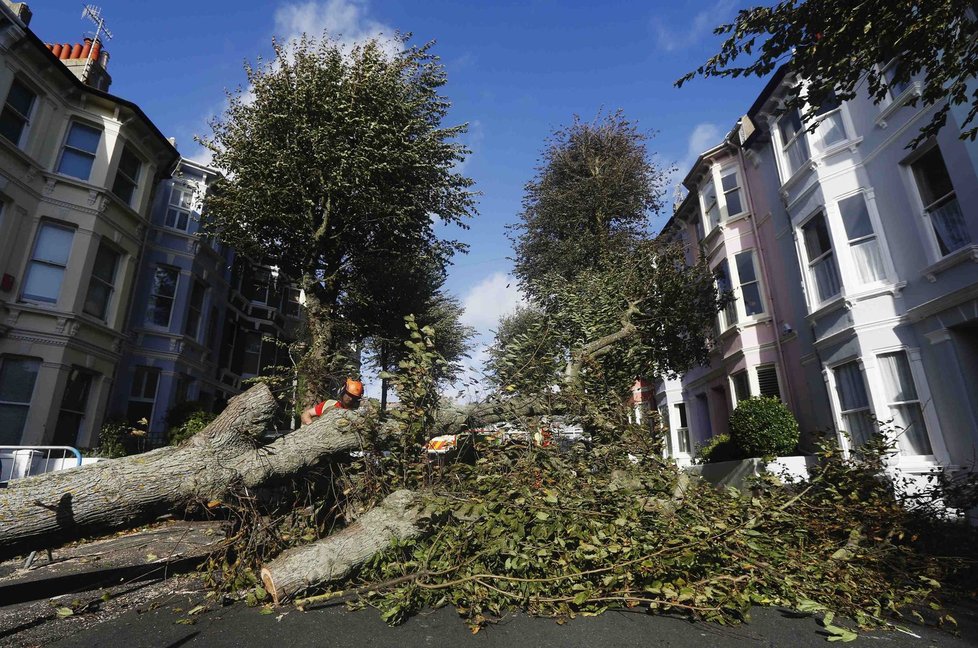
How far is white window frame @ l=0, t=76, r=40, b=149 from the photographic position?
12.1m

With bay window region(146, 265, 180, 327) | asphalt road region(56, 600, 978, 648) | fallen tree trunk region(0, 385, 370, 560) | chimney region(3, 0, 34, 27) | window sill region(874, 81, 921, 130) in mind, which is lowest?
asphalt road region(56, 600, 978, 648)

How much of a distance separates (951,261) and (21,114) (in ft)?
66.3

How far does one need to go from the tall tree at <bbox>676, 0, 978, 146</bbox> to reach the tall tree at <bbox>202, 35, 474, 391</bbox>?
9233 millimetres

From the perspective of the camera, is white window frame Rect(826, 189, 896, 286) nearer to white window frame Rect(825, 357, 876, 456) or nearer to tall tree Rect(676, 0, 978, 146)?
white window frame Rect(825, 357, 876, 456)

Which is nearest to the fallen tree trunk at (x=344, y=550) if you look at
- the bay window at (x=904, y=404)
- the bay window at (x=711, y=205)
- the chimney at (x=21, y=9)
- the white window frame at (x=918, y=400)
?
the white window frame at (x=918, y=400)

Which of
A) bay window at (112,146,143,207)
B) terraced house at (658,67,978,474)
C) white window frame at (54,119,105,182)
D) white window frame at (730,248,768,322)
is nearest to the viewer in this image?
terraced house at (658,67,978,474)

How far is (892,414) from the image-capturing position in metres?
9.93

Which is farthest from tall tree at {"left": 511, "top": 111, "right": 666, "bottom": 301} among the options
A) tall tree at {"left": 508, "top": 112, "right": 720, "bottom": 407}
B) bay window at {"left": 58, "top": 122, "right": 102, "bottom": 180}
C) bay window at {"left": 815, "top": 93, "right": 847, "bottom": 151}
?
bay window at {"left": 58, "top": 122, "right": 102, "bottom": 180}

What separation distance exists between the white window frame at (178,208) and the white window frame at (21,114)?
4643 mm

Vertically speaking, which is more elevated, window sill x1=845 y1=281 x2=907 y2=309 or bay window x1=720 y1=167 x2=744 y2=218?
bay window x1=720 y1=167 x2=744 y2=218

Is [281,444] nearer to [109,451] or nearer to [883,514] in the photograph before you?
[883,514]

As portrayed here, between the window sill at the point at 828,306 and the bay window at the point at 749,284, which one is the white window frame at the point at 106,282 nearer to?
the window sill at the point at 828,306

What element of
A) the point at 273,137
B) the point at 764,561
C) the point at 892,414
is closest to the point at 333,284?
the point at 273,137

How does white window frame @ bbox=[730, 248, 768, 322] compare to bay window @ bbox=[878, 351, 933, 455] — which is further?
white window frame @ bbox=[730, 248, 768, 322]
